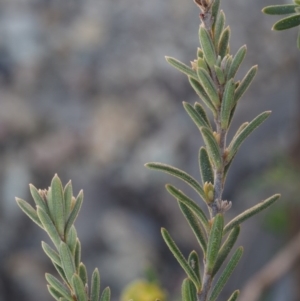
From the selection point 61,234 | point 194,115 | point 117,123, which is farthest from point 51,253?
point 117,123

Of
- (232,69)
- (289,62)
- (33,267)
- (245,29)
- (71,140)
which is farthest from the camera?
(245,29)

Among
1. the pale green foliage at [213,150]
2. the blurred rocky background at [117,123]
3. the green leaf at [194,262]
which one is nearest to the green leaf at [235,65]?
the pale green foliage at [213,150]

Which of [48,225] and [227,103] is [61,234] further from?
[227,103]

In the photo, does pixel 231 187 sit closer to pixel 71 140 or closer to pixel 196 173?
pixel 196 173

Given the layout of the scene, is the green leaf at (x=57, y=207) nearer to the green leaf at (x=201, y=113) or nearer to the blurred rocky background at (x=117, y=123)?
the green leaf at (x=201, y=113)

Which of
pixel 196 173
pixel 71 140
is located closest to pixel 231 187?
pixel 196 173

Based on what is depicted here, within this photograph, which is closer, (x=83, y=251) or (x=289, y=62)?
(x=83, y=251)
